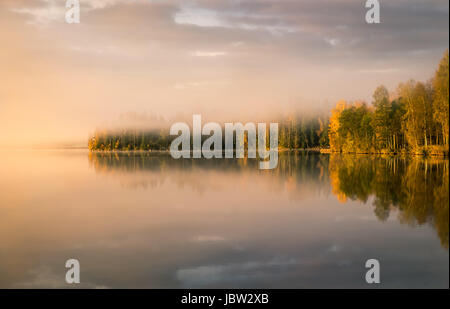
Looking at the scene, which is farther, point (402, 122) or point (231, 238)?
point (402, 122)

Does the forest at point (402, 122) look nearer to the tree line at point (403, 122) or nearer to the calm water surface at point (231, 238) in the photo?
the tree line at point (403, 122)

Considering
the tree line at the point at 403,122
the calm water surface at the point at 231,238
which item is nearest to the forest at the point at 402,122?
the tree line at the point at 403,122

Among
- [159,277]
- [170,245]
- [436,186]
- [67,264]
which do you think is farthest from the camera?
[436,186]

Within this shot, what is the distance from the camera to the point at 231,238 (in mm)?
13000

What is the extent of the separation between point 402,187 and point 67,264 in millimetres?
18938

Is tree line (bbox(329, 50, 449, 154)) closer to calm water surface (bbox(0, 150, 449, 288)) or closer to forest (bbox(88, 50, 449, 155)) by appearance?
forest (bbox(88, 50, 449, 155))

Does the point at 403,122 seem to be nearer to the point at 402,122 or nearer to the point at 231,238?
the point at 402,122

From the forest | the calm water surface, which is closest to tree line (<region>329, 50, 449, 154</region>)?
the forest

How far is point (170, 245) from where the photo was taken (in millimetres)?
12406

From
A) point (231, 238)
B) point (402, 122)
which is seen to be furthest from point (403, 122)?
point (231, 238)

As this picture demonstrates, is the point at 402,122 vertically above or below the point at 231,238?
above

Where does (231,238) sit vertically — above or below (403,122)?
below

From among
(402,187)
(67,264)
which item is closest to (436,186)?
(402,187)
